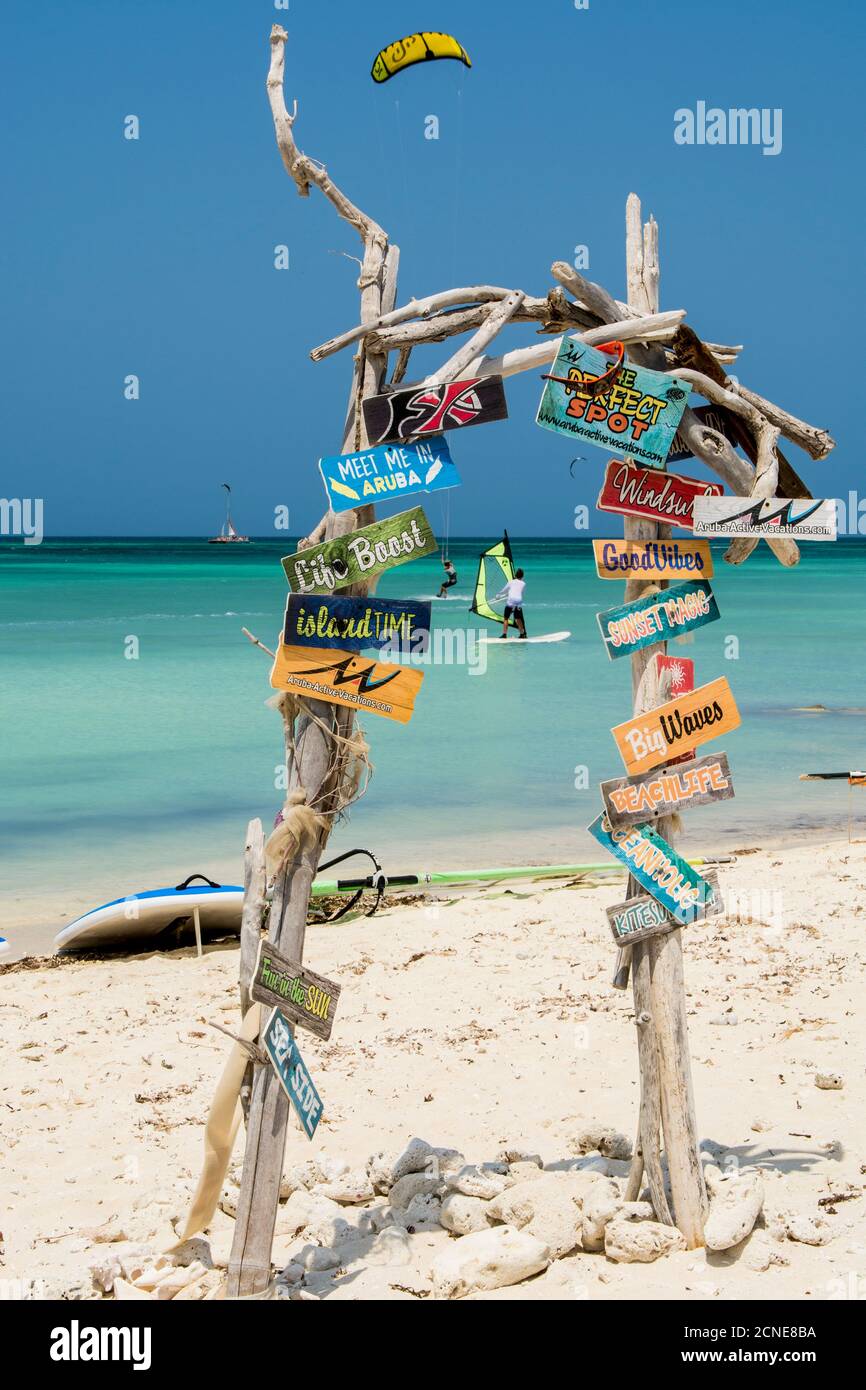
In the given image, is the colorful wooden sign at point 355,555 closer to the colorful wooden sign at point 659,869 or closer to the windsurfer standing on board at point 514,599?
the colorful wooden sign at point 659,869

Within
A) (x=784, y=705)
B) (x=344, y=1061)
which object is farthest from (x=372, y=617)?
(x=784, y=705)

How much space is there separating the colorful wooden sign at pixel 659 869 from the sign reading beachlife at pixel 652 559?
738mm

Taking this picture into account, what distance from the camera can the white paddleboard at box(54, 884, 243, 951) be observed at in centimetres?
706

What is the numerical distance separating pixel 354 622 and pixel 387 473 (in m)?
0.42

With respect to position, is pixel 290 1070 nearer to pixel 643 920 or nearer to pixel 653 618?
pixel 643 920

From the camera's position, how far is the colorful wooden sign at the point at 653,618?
3779 mm

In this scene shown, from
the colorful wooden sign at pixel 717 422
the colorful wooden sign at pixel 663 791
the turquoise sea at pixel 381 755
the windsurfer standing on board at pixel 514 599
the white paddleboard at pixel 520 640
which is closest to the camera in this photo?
the colorful wooden sign at pixel 663 791

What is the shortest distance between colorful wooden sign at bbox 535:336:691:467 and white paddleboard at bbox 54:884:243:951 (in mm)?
4114

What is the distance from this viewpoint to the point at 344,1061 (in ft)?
17.6

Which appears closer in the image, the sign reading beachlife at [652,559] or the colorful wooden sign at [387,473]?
the colorful wooden sign at [387,473]

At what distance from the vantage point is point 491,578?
27.7 metres

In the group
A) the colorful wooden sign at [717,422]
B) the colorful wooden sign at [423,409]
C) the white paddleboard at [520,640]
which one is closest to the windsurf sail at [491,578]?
the white paddleboard at [520,640]

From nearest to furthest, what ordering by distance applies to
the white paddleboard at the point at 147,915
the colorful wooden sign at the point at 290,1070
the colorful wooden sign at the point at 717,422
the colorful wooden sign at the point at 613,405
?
the colorful wooden sign at the point at 290,1070
the colorful wooden sign at the point at 613,405
the colorful wooden sign at the point at 717,422
the white paddleboard at the point at 147,915

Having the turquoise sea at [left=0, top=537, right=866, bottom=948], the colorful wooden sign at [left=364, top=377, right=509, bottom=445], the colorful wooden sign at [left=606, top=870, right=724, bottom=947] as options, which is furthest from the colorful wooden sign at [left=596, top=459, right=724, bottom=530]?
the turquoise sea at [left=0, top=537, right=866, bottom=948]
